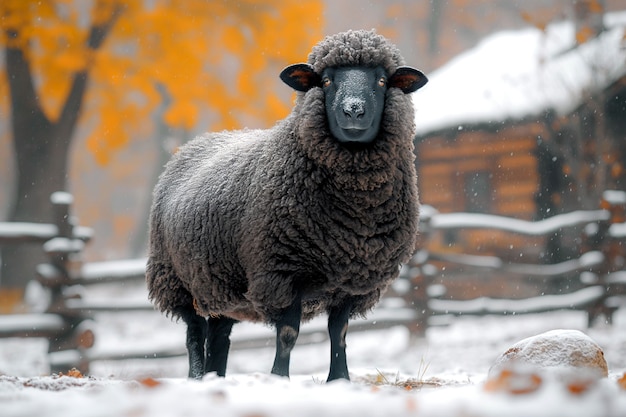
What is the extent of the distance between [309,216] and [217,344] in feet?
4.85

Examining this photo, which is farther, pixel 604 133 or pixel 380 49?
pixel 604 133

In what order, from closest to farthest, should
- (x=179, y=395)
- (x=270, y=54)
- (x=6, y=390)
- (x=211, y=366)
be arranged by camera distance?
1. (x=179, y=395)
2. (x=6, y=390)
3. (x=211, y=366)
4. (x=270, y=54)

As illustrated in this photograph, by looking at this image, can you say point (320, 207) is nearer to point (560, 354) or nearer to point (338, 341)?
point (338, 341)

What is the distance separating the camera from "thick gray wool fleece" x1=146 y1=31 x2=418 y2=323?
3.75 meters

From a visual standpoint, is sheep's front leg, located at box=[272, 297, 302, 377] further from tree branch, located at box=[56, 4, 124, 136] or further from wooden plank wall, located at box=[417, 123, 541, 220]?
wooden plank wall, located at box=[417, 123, 541, 220]

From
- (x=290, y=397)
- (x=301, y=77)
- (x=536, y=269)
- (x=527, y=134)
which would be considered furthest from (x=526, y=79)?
(x=290, y=397)

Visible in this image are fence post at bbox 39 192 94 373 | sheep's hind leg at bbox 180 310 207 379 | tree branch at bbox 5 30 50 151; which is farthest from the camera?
tree branch at bbox 5 30 50 151

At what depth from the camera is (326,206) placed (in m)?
3.80

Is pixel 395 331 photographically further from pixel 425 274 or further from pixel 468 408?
pixel 468 408

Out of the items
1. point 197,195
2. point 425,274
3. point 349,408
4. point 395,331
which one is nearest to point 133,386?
point 349,408

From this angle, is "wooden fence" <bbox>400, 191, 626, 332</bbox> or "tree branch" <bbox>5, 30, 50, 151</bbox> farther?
"tree branch" <bbox>5, 30, 50, 151</bbox>

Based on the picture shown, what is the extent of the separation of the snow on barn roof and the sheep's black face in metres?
9.20

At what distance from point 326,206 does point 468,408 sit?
1989 millimetres

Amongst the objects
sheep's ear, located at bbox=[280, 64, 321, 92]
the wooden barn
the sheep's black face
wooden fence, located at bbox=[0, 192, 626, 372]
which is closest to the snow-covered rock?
the sheep's black face
